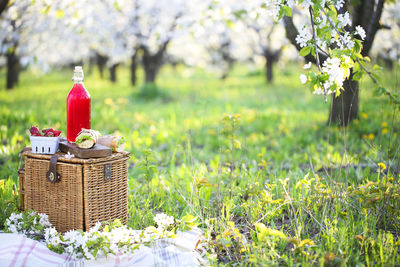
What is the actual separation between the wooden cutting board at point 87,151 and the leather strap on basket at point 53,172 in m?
0.10

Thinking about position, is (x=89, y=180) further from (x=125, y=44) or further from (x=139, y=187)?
(x=125, y=44)

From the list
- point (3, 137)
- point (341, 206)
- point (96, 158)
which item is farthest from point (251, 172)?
point (3, 137)

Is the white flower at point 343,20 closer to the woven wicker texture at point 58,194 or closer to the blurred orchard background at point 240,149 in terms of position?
the blurred orchard background at point 240,149

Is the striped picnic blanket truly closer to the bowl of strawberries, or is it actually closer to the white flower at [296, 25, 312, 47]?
the bowl of strawberries

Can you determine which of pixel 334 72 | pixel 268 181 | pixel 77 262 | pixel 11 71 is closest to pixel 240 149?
pixel 268 181

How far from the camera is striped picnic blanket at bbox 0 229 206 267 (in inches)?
71.7

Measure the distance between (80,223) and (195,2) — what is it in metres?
5.77

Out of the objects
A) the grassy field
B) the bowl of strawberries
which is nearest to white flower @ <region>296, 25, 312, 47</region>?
the grassy field

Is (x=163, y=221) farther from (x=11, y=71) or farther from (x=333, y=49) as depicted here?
(x=11, y=71)

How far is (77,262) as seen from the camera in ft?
6.07

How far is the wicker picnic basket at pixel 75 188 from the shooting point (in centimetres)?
205

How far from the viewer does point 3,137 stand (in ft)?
13.9

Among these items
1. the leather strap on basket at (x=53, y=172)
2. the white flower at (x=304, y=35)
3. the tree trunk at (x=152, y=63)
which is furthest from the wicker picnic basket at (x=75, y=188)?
the tree trunk at (x=152, y=63)

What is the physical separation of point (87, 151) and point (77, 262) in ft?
1.96
